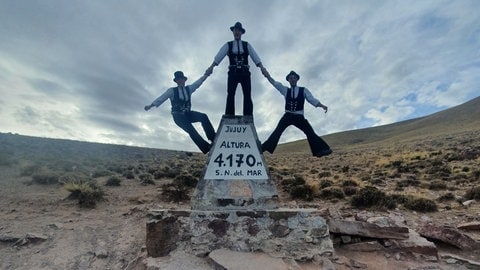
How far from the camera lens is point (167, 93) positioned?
6855mm

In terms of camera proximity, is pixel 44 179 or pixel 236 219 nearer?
pixel 236 219

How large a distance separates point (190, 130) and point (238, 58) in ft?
5.58

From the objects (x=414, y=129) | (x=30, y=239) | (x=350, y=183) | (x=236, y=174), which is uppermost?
(x=414, y=129)

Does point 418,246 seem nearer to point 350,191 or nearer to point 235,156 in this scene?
point 235,156

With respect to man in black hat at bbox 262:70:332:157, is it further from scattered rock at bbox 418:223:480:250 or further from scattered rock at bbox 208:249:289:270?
scattered rock at bbox 418:223:480:250

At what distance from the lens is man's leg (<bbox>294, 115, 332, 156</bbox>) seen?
7.01m

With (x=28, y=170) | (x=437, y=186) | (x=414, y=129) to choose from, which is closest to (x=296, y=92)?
(x=437, y=186)

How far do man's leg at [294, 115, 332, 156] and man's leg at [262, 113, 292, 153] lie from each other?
20 cm

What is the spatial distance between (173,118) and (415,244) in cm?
555

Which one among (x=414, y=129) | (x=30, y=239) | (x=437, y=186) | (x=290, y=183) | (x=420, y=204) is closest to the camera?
(x=30, y=239)

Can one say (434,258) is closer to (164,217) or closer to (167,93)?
(164,217)

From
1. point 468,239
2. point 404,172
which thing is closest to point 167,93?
point 468,239

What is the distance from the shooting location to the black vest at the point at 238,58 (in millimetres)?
6758

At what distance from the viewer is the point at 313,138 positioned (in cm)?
711
